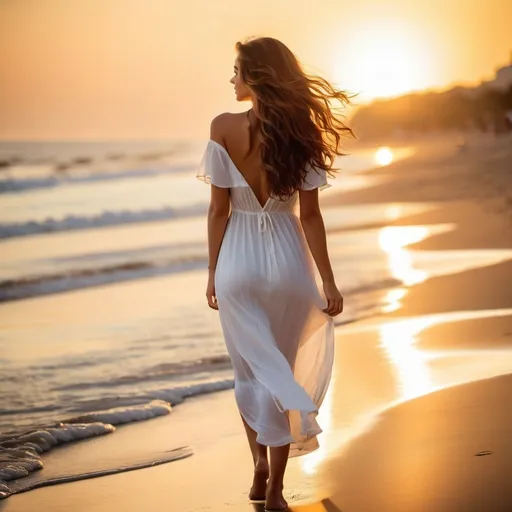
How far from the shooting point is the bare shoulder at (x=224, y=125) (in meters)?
3.94

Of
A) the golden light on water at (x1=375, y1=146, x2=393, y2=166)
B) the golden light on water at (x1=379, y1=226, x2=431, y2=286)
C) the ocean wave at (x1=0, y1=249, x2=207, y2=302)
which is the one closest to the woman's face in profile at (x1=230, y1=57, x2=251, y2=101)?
the golden light on water at (x1=379, y1=226, x2=431, y2=286)

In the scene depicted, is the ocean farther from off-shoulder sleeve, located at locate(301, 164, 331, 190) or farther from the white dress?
off-shoulder sleeve, located at locate(301, 164, 331, 190)

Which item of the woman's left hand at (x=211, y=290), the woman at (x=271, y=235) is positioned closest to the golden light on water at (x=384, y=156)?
the woman's left hand at (x=211, y=290)

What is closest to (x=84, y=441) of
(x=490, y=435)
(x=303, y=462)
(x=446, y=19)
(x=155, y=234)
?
(x=303, y=462)

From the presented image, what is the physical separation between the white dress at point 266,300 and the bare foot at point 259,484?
0.57 feet

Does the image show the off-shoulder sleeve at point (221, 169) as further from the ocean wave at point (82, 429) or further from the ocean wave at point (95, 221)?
the ocean wave at point (95, 221)

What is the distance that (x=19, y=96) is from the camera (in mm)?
30688

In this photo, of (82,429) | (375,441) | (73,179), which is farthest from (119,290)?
(73,179)

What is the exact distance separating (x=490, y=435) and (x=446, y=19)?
23.2 meters

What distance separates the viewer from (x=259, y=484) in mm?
4109

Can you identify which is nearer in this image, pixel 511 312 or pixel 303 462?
pixel 303 462

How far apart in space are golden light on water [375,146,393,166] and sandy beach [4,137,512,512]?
24028 millimetres

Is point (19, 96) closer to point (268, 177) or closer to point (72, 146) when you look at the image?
point (72, 146)

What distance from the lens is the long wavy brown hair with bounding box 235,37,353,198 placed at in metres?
3.87
